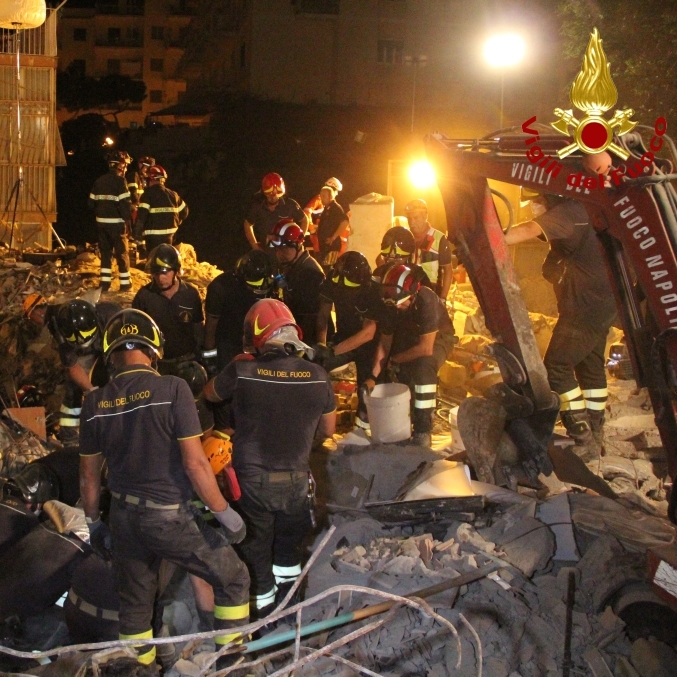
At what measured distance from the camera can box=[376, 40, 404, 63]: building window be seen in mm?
32875

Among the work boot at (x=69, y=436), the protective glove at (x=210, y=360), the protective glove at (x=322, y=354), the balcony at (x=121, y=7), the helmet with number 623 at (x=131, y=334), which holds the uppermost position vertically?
the balcony at (x=121, y=7)

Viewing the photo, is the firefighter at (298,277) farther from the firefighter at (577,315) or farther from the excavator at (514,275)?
the firefighter at (577,315)

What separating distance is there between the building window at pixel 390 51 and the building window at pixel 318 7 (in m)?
2.23

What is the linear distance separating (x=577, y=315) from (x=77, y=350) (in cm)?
409

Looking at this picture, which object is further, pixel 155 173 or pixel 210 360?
pixel 155 173

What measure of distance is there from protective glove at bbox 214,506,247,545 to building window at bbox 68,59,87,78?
5005cm

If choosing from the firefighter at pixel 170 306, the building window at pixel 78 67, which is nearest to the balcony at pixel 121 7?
the building window at pixel 78 67

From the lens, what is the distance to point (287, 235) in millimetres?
7992

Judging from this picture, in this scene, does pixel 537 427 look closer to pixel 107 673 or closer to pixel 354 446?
pixel 354 446

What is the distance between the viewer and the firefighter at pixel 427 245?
955cm

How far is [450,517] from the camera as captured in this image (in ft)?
19.4

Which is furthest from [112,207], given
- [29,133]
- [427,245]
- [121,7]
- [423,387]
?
[121,7]

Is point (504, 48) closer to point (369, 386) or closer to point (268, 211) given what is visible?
point (268, 211)

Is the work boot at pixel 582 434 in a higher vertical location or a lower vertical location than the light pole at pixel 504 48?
lower
